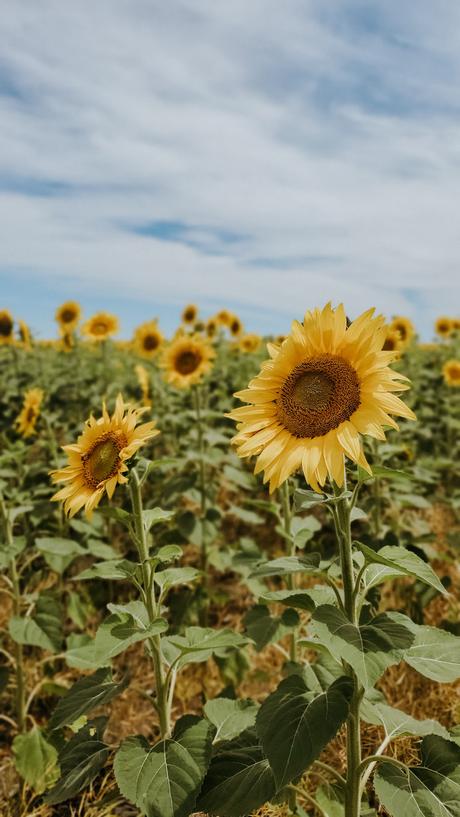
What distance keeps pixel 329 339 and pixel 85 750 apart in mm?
1443

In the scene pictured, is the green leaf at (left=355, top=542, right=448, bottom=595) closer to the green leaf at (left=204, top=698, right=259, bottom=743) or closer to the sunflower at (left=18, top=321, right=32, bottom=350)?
the green leaf at (left=204, top=698, right=259, bottom=743)

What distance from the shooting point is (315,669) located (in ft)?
6.28

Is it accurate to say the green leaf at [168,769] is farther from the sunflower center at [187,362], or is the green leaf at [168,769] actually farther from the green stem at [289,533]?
the sunflower center at [187,362]

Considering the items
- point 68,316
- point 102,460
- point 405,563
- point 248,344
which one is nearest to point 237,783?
point 405,563

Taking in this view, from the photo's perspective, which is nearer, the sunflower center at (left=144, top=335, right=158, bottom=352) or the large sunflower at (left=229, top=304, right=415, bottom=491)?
the large sunflower at (left=229, top=304, right=415, bottom=491)

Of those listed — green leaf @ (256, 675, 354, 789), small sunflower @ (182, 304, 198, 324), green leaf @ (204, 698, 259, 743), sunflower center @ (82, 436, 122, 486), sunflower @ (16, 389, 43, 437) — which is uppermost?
small sunflower @ (182, 304, 198, 324)

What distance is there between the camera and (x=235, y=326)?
10.0 meters

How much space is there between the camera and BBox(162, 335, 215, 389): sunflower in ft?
15.8

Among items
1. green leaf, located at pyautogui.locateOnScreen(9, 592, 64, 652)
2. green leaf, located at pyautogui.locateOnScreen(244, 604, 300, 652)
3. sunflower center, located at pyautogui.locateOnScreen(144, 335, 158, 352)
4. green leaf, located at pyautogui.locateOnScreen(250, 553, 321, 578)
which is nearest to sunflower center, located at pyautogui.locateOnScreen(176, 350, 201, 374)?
sunflower center, located at pyautogui.locateOnScreen(144, 335, 158, 352)

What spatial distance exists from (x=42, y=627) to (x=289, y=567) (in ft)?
5.16

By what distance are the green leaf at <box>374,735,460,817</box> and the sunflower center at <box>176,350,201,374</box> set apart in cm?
349

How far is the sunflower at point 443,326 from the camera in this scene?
9909 millimetres

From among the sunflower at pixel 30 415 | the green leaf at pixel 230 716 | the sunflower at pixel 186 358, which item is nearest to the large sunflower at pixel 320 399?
the green leaf at pixel 230 716

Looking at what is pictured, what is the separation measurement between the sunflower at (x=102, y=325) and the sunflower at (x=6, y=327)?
980 millimetres
